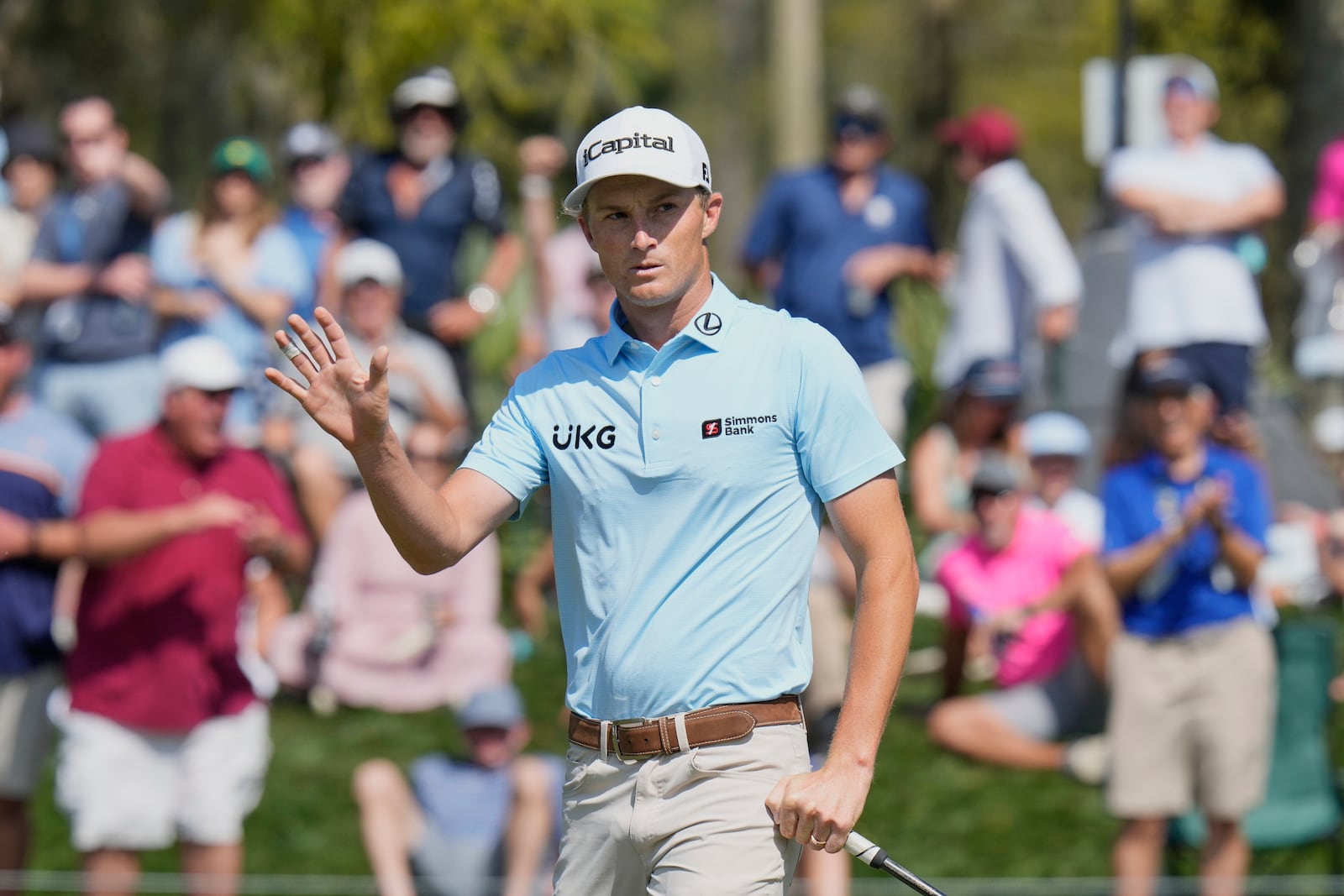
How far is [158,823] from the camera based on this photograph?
24.0 ft

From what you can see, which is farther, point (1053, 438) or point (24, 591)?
point (1053, 438)

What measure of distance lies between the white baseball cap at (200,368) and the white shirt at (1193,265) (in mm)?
4246

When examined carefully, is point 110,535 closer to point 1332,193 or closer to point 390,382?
point 390,382

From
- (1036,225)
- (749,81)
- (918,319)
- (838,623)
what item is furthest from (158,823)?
(749,81)

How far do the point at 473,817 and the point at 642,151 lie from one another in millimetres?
4431

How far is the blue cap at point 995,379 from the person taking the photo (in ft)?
33.5

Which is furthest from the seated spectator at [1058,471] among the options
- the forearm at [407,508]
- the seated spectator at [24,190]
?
the forearm at [407,508]

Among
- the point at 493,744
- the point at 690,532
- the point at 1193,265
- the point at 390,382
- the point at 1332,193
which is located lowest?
the point at 493,744

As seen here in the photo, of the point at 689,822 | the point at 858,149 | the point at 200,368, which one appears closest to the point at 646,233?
the point at 689,822

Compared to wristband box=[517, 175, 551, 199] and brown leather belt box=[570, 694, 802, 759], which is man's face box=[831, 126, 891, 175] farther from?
brown leather belt box=[570, 694, 802, 759]

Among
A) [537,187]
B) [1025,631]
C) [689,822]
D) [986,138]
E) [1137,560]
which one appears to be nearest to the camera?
[689,822]

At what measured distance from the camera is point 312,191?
432 inches

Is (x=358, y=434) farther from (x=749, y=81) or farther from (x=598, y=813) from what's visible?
(x=749, y=81)

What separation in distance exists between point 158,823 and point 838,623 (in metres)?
→ 2.88
